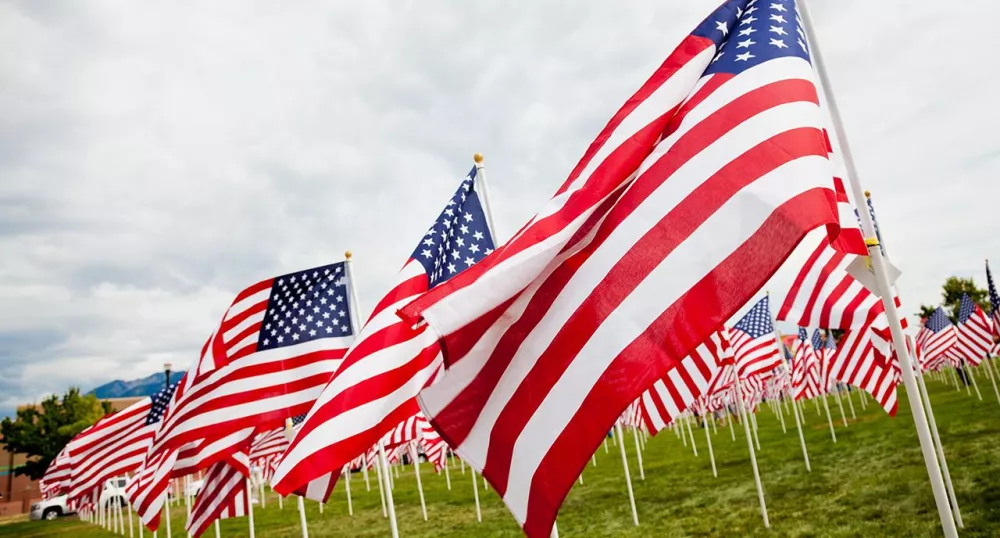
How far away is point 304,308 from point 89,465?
12.8 m

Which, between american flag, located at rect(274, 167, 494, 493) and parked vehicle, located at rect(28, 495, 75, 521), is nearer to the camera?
american flag, located at rect(274, 167, 494, 493)

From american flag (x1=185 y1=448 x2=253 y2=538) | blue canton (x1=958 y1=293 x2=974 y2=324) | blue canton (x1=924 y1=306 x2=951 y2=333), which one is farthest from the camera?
blue canton (x1=924 y1=306 x2=951 y2=333)

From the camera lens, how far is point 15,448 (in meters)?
59.4

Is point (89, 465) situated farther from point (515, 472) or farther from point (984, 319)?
point (984, 319)

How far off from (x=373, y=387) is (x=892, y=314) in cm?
391

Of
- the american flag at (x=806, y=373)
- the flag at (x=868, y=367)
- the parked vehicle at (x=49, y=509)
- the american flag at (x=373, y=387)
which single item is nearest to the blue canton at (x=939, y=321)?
the american flag at (x=806, y=373)

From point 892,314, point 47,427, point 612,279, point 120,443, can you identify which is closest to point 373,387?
point 612,279

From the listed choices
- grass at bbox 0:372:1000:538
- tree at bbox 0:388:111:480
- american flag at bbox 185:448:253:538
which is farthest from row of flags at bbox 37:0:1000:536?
tree at bbox 0:388:111:480

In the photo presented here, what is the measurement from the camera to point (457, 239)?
6.46 metres

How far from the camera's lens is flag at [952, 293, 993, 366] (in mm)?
25938

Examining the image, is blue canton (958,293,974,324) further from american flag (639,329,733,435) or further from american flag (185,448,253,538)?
american flag (185,448,253,538)

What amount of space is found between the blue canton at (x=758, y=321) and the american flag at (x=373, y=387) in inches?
482

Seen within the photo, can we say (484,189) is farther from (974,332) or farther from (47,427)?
(47,427)

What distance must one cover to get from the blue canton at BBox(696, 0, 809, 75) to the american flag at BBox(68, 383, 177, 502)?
1479 cm
